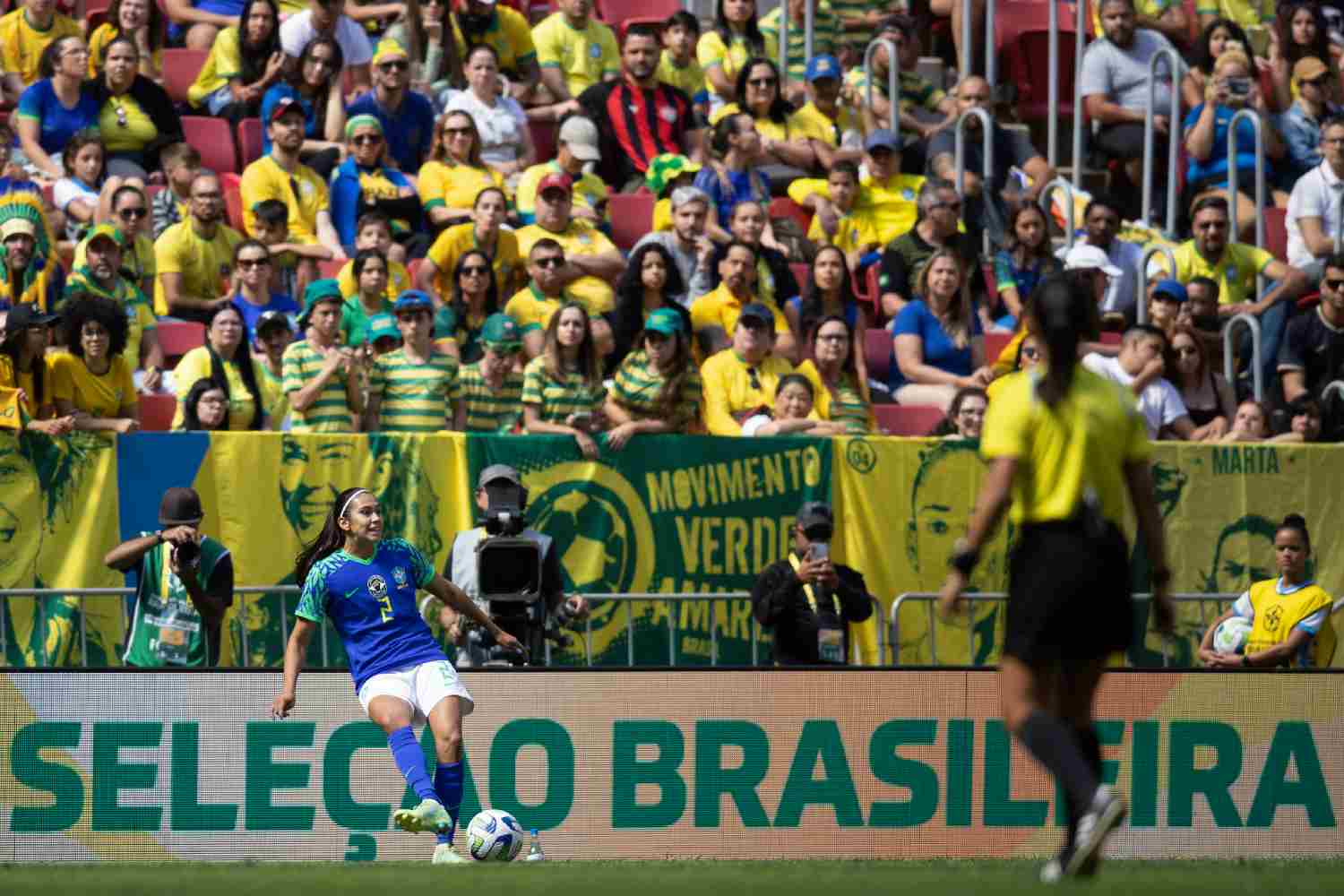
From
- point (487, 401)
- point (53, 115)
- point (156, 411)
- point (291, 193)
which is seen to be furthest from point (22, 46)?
point (487, 401)

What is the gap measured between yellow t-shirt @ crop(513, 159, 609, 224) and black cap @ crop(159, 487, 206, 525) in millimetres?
4622

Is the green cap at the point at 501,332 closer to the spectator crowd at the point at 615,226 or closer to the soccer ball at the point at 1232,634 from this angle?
the spectator crowd at the point at 615,226

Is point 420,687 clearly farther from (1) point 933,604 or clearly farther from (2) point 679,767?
(1) point 933,604

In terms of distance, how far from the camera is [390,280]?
14648 millimetres

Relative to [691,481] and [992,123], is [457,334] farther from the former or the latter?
[992,123]

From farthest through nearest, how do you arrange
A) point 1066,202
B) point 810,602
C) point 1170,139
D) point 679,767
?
point 1170,139 → point 1066,202 → point 810,602 → point 679,767

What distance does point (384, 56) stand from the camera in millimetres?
16016

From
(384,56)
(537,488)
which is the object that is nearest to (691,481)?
(537,488)

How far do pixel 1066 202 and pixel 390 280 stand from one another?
17.9ft

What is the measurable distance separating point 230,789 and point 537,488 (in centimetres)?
278

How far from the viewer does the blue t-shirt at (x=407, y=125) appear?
53.6 feet

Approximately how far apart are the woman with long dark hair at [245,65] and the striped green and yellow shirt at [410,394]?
147 inches

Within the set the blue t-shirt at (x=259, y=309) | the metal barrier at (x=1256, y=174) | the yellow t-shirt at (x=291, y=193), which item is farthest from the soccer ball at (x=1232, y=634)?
the yellow t-shirt at (x=291, y=193)

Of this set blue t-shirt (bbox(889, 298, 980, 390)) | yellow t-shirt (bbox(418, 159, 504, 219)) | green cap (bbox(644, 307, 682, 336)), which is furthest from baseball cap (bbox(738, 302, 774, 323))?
yellow t-shirt (bbox(418, 159, 504, 219))
